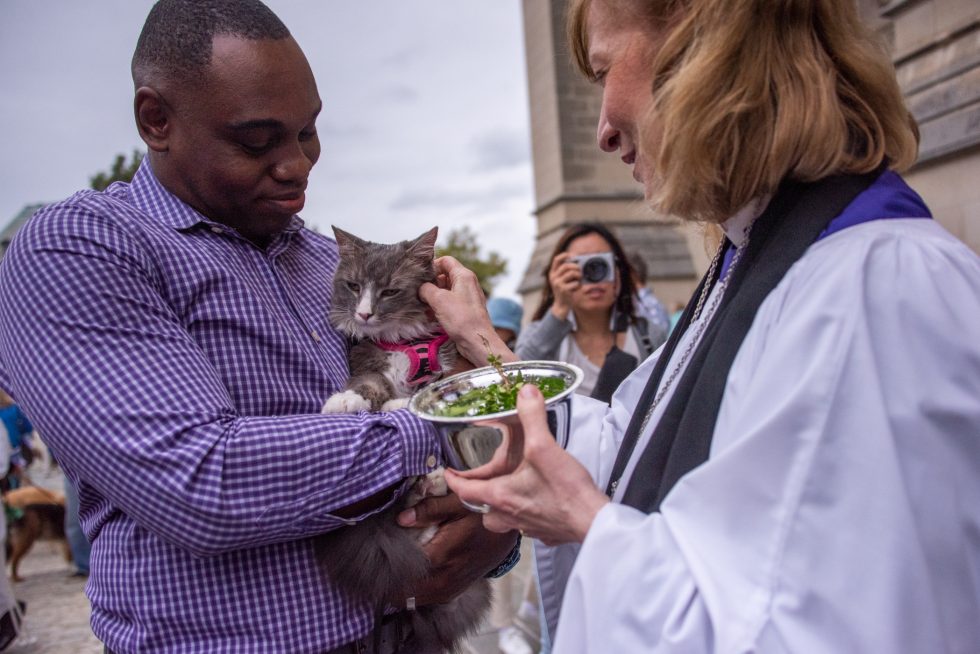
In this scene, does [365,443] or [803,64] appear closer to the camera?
[803,64]

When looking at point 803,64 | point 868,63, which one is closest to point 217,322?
point 803,64

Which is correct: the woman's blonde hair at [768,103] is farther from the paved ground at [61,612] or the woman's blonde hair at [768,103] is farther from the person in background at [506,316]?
the person in background at [506,316]

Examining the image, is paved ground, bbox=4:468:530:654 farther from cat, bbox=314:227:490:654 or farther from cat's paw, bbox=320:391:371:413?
cat's paw, bbox=320:391:371:413

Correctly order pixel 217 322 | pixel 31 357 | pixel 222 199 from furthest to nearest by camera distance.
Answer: pixel 222 199, pixel 217 322, pixel 31 357

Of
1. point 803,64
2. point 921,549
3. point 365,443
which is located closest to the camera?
point 921,549

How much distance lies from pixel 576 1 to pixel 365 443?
1.14 metres

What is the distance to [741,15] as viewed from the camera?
55.0 inches

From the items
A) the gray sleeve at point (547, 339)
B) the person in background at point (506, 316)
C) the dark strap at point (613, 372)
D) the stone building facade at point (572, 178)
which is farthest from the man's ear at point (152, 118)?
the stone building facade at point (572, 178)

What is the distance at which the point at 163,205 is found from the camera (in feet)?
6.30

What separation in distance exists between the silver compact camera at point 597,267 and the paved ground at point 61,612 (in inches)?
92.8

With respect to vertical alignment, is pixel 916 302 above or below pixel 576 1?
below

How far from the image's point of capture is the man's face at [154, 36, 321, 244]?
183 centimetres

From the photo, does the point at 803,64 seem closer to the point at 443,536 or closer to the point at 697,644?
the point at 697,644

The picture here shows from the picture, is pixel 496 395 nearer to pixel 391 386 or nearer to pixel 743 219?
pixel 743 219
